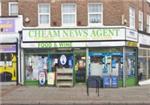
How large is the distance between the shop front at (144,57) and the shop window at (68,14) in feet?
18.8

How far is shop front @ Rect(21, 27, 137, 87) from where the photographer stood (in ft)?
98.6

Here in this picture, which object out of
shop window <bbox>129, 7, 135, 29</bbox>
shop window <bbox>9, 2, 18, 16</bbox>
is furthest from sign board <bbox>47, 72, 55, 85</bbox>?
shop window <bbox>129, 7, 135, 29</bbox>

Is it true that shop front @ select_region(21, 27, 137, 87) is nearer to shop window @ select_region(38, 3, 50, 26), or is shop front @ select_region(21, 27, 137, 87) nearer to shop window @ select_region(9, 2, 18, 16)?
shop window @ select_region(38, 3, 50, 26)

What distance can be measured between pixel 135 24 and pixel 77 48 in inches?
228

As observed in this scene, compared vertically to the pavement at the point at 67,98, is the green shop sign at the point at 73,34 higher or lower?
higher

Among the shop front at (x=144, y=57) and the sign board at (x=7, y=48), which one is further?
the shop front at (x=144, y=57)

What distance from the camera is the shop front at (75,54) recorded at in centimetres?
3005

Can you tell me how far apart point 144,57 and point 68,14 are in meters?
7.94

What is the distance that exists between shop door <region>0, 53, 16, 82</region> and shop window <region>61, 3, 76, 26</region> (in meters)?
4.22

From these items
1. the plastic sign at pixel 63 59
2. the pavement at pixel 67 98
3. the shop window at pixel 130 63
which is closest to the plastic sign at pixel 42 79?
the plastic sign at pixel 63 59

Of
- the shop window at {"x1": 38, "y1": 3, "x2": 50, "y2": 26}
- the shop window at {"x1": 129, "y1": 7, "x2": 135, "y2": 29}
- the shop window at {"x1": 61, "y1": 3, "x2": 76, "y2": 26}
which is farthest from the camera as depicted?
the shop window at {"x1": 129, "y1": 7, "x2": 135, "y2": 29}

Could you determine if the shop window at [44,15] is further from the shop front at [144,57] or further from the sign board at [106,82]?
the shop front at [144,57]

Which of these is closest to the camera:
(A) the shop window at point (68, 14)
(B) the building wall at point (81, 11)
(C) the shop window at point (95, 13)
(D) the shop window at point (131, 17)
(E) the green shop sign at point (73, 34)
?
(E) the green shop sign at point (73, 34)

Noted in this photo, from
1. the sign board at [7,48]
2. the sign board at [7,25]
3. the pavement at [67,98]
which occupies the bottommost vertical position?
the pavement at [67,98]
